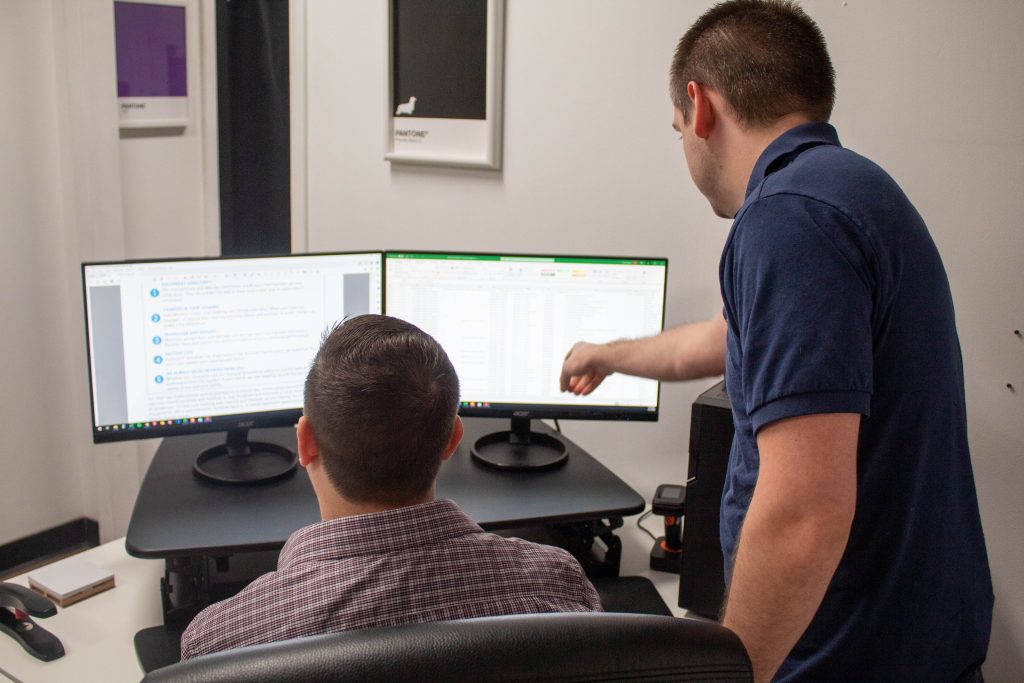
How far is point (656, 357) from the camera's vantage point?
5.72 feet

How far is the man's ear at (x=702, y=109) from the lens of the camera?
1243 millimetres

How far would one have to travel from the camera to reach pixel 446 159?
221cm

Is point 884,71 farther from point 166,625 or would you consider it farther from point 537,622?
point 166,625

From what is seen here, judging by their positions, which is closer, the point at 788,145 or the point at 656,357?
the point at 788,145

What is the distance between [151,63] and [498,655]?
2879mm

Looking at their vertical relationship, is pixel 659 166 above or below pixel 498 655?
above

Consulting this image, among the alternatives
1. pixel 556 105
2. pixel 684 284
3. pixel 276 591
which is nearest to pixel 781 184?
pixel 276 591

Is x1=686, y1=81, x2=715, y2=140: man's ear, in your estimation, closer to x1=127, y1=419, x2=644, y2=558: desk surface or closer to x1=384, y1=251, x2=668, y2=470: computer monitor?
x1=384, y1=251, x2=668, y2=470: computer monitor

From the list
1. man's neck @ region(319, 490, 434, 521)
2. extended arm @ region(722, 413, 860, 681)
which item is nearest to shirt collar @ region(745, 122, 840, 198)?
extended arm @ region(722, 413, 860, 681)

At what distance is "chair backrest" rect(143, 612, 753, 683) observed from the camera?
69cm

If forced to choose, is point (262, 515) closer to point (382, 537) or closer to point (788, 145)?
point (382, 537)

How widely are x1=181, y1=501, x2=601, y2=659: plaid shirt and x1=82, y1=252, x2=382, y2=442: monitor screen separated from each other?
78 centimetres

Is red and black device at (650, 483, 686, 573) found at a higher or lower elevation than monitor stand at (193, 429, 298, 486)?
lower

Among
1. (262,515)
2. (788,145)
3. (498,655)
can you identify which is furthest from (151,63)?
(498,655)
